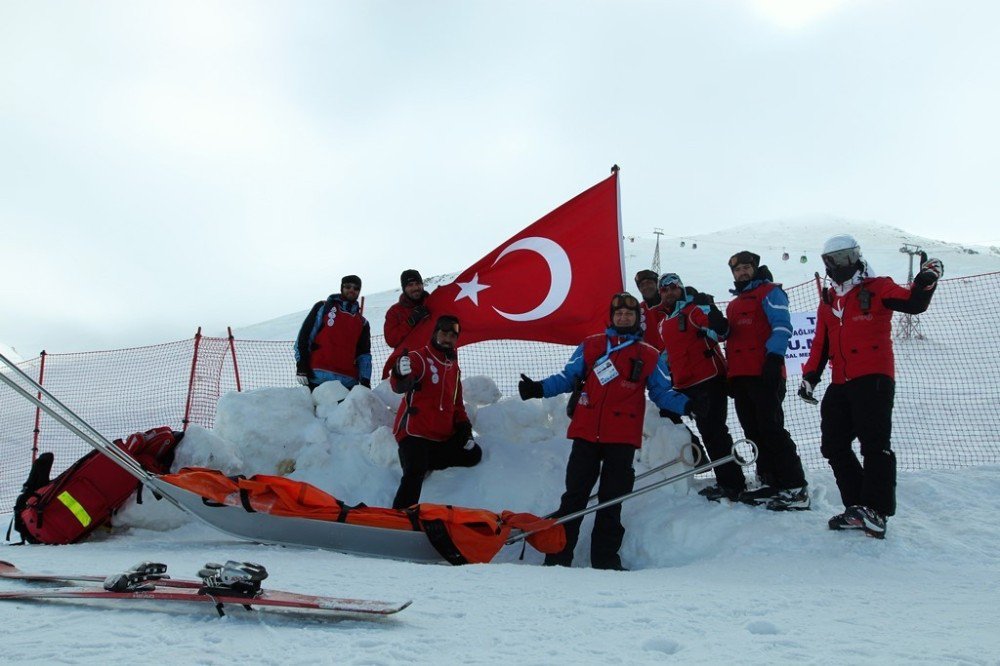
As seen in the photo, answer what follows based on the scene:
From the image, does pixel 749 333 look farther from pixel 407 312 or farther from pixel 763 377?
pixel 407 312

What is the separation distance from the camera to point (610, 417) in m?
4.43

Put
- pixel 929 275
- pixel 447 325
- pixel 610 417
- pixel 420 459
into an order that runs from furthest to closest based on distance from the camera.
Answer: pixel 447 325
pixel 420 459
pixel 610 417
pixel 929 275

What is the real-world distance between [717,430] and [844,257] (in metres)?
1.30

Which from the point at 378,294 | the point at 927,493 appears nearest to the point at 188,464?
the point at 927,493

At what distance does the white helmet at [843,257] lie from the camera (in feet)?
14.4

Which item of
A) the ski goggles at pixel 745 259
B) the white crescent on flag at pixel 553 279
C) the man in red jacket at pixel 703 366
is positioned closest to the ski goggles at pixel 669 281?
the man in red jacket at pixel 703 366

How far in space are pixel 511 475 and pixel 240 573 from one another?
2995mm

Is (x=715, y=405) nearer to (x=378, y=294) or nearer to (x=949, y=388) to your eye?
(x=949, y=388)

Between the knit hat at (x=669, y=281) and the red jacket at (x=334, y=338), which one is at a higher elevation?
the knit hat at (x=669, y=281)

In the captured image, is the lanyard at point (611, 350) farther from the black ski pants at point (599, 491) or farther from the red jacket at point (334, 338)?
the red jacket at point (334, 338)

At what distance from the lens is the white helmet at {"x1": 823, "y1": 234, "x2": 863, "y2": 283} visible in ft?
14.4

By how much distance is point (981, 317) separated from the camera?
575 inches

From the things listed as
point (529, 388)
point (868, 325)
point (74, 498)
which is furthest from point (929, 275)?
point (74, 498)

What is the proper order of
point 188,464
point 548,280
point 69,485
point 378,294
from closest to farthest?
point 69,485
point 188,464
point 548,280
point 378,294
